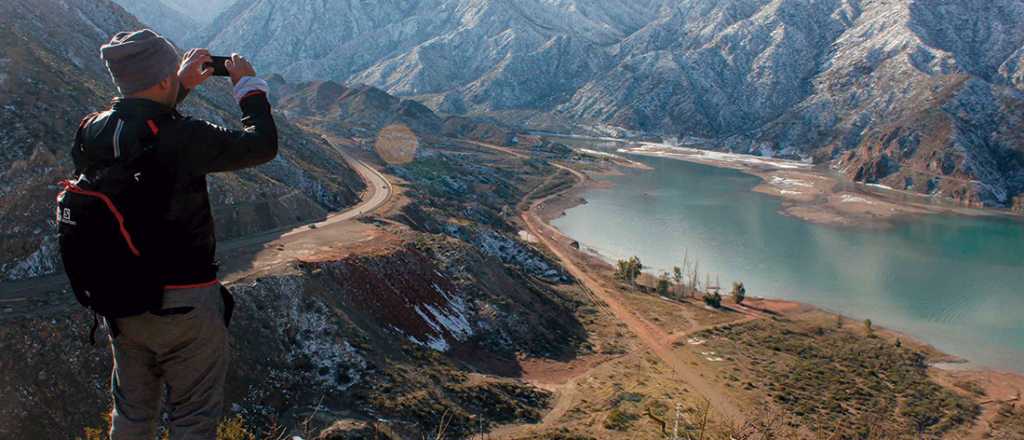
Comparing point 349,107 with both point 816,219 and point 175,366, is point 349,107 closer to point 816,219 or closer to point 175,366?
point 816,219

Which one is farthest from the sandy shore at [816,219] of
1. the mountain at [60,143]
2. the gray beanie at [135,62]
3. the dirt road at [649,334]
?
the gray beanie at [135,62]

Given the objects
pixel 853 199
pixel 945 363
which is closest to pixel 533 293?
pixel 945 363

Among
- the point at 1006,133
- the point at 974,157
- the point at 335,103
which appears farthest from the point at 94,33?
the point at 1006,133

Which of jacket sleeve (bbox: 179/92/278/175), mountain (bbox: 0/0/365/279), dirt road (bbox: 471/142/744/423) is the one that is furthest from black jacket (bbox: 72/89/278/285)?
mountain (bbox: 0/0/365/279)

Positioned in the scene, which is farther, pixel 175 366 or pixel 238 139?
pixel 175 366

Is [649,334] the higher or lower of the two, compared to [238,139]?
lower

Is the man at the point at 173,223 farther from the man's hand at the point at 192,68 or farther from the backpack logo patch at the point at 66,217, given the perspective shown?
the backpack logo patch at the point at 66,217

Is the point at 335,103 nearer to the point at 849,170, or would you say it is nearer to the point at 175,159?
the point at 849,170

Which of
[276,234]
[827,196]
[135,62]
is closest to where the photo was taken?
[135,62]
